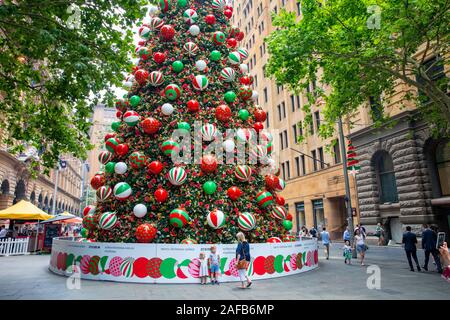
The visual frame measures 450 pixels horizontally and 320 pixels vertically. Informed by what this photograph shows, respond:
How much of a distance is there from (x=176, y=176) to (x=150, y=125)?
92.5 inches

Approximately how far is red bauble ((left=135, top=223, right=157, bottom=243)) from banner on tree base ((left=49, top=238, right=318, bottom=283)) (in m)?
0.45

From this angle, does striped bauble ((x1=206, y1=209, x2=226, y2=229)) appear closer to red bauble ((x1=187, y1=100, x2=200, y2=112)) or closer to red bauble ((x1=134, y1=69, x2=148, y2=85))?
red bauble ((x1=187, y1=100, x2=200, y2=112))

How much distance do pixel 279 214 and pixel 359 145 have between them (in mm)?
16570

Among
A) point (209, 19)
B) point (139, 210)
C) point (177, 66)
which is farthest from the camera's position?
point (209, 19)

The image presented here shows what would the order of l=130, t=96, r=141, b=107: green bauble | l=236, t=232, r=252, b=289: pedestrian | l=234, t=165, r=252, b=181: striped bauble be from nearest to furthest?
1. l=236, t=232, r=252, b=289: pedestrian
2. l=234, t=165, r=252, b=181: striped bauble
3. l=130, t=96, r=141, b=107: green bauble

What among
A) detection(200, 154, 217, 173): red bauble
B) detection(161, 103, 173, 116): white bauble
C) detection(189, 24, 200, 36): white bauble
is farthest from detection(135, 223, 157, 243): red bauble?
detection(189, 24, 200, 36): white bauble

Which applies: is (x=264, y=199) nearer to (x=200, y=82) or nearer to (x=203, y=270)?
(x=203, y=270)

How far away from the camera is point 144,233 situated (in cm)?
1048

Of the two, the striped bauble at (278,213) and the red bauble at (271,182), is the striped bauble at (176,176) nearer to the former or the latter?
the red bauble at (271,182)

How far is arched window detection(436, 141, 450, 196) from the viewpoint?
65.9ft

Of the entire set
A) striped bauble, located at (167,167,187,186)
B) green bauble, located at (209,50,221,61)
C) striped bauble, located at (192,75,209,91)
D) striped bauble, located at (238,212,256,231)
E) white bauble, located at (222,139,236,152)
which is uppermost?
green bauble, located at (209,50,221,61)

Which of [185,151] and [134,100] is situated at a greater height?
[134,100]

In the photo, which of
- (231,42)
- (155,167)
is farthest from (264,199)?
(231,42)

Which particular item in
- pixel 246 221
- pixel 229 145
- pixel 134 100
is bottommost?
pixel 246 221
